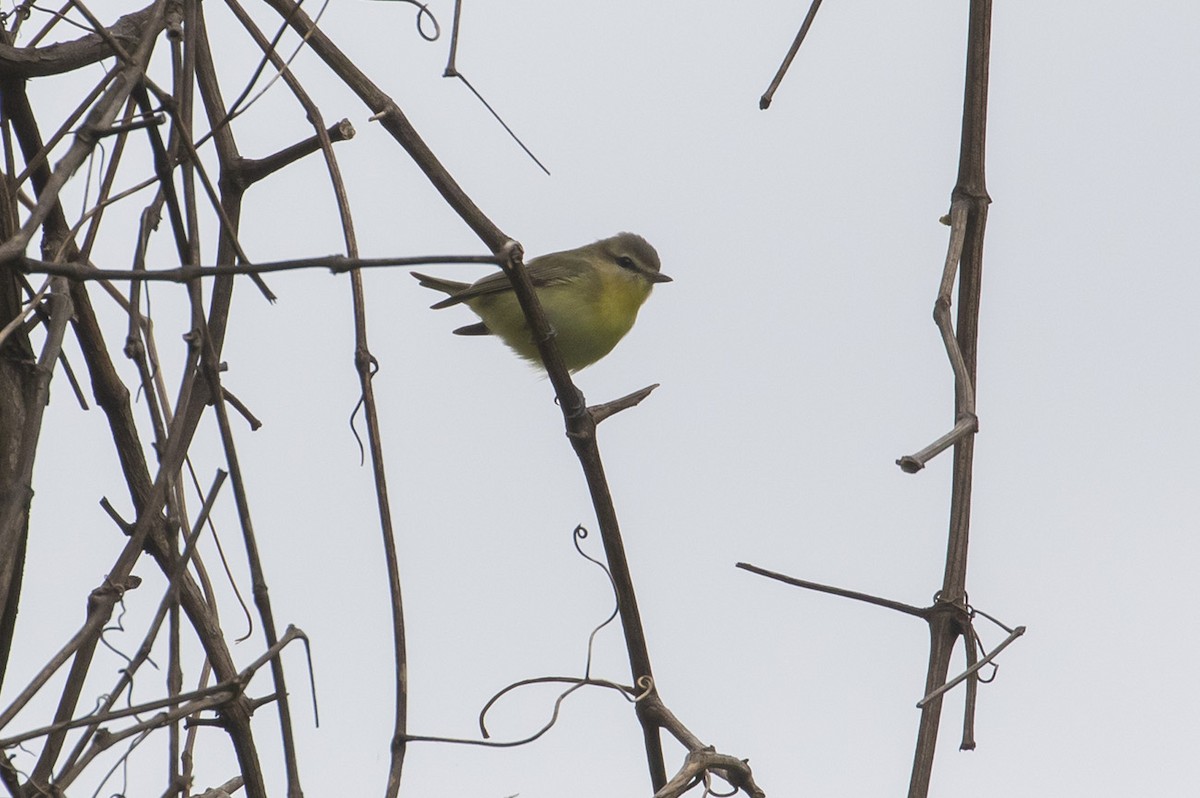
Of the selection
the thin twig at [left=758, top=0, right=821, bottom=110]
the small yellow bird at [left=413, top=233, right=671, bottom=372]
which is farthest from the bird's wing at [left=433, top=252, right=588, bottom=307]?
the thin twig at [left=758, top=0, right=821, bottom=110]

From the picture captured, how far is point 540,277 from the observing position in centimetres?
631

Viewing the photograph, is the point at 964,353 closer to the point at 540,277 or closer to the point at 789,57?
the point at 789,57

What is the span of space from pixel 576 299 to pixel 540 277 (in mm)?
347

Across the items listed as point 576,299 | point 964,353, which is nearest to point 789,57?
point 964,353

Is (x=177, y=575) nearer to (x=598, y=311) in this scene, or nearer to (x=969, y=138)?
(x=969, y=138)

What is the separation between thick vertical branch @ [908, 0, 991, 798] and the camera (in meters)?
1.96

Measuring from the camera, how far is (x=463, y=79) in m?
2.57

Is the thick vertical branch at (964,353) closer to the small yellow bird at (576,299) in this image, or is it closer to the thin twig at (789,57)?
the thin twig at (789,57)

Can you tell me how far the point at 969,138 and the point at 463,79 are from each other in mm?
950

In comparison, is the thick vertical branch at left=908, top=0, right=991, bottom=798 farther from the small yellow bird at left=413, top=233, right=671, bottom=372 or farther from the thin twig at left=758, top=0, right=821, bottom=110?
the small yellow bird at left=413, top=233, right=671, bottom=372

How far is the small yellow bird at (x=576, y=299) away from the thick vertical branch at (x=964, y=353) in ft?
11.4

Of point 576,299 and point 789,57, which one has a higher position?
point 576,299

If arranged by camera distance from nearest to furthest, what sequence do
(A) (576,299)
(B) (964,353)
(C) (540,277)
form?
(B) (964,353) < (A) (576,299) < (C) (540,277)

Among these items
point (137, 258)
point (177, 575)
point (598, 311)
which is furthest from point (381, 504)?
point (598, 311)
